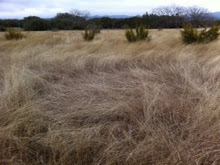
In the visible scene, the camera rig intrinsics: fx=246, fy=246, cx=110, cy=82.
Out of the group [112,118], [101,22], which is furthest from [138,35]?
[101,22]

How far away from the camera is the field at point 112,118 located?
180 centimetres

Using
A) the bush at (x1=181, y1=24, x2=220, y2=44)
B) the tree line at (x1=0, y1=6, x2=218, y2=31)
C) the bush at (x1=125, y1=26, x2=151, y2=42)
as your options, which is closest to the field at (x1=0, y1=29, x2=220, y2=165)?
the bush at (x1=181, y1=24, x2=220, y2=44)

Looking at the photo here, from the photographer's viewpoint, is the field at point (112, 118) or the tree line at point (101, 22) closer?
the field at point (112, 118)

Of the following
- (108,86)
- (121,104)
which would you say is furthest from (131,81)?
(121,104)

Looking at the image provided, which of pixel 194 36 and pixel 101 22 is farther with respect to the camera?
pixel 101 22

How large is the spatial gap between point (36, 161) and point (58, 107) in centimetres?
96

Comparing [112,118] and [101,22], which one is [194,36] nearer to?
[112,118]

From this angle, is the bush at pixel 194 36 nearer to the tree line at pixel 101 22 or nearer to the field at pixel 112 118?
the field at pixel 112 118

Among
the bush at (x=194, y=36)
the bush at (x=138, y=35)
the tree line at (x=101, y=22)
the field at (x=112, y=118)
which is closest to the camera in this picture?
the field at (x=112, y=118)

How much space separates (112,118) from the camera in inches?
94.4

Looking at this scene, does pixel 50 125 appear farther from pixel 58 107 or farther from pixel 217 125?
pixel 217 125

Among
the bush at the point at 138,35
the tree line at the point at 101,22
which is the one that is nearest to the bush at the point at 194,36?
the bush at the point at 138,35

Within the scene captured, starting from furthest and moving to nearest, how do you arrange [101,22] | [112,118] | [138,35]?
1. [101,22]
2. [138,35]
3. [112,118]

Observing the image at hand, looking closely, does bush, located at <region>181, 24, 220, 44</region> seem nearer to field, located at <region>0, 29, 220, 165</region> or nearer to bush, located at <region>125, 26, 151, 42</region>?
bush, located at <region>125, 26, 151, 42</region>
